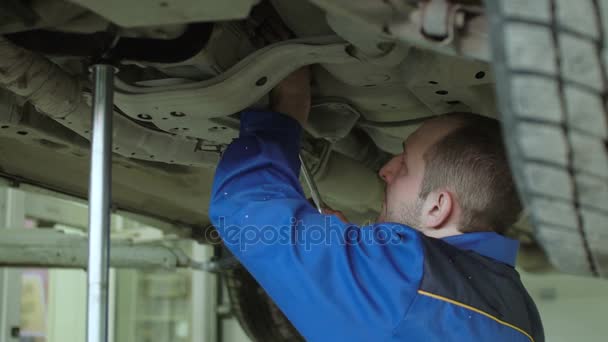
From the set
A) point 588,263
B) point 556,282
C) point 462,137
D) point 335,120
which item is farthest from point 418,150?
point 556,282

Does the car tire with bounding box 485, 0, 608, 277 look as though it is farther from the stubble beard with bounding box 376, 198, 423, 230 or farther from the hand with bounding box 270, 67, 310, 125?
the hand with bounding box 270, 67, 310, 125

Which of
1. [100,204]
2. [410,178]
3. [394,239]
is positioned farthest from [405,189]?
[100,204]

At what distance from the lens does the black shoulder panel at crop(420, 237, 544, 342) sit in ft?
2.78

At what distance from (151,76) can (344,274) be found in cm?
53

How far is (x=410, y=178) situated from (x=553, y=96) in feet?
1.77

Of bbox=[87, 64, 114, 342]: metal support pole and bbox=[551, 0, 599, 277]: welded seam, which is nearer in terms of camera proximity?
bbox=[551, 0, 599, 277]: welded seam

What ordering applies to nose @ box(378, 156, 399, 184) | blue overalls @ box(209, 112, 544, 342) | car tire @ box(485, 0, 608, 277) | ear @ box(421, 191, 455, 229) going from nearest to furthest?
car tire @ box(485, 0, 608, 277)
blue overalls @ box(209, 112, 544, 342)
ear @ box(421, 191, 455, 229)
nose @ box(378, 156, 399, 184)

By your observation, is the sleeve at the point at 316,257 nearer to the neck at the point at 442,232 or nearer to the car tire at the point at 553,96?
the neck at the point at 442,232

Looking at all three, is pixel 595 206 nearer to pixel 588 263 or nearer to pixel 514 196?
pixel 588 263

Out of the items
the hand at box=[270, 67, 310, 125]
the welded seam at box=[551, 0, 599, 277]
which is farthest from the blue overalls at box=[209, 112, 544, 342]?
the welded seam at box=[551, 0, 599, 277]

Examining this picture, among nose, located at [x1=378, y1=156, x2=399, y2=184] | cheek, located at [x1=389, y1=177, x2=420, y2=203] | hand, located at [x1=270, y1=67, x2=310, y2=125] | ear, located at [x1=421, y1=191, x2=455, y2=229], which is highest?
hand, located at [x1=270, y1=67, x2=310, y2=125]

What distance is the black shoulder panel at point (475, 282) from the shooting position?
848mm

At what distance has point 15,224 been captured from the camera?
2.66 m

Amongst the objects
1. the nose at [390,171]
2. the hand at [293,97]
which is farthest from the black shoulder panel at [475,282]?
the hand at [293,97]
